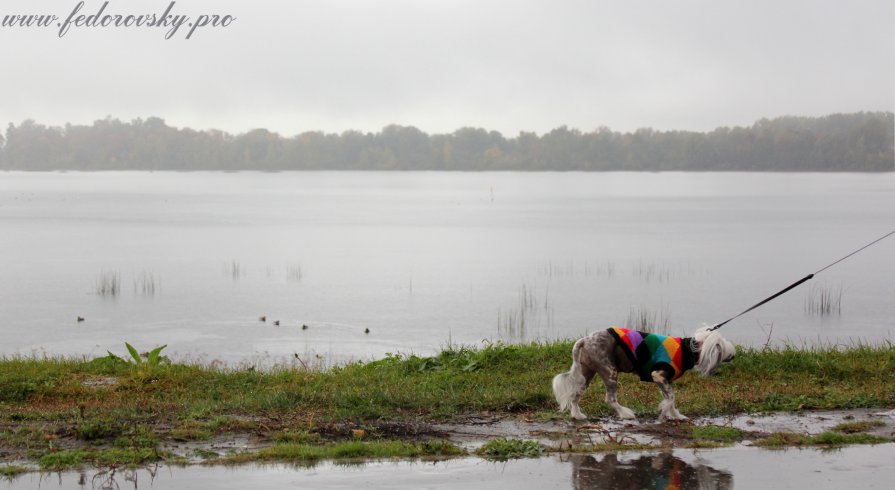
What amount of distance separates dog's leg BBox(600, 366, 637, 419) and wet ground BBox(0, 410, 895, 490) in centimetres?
61

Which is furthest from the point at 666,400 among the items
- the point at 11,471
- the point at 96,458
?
the point at 11,471

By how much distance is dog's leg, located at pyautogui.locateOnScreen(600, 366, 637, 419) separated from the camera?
30.4 feet

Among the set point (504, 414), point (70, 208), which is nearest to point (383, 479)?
point (504, 414)

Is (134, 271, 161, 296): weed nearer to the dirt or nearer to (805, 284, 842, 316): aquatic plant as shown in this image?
(805, 284, 842, 316): aquatic plant

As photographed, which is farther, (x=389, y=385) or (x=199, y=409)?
(x=389, y=385)

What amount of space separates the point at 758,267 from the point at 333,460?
109 ft

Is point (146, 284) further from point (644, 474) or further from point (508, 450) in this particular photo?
point (644, 474)

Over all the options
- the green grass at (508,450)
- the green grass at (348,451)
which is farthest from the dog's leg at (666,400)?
the green grass at (348,451)

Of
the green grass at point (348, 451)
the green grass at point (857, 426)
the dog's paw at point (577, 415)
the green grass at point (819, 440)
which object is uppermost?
the green grass at point (348, 451)

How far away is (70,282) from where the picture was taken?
32625 millimetres

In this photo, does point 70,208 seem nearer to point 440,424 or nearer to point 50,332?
point 50,332

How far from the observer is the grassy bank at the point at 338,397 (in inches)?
328

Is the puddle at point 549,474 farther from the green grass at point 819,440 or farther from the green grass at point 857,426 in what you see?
the green grass at point 857,426

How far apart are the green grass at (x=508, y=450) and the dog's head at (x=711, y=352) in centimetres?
201
